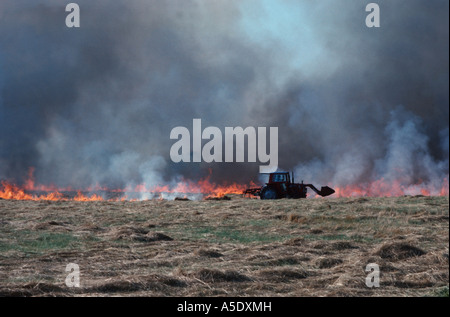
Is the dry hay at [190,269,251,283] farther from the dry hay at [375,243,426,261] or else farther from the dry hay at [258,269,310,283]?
the dry hay at [375,243,426,261]

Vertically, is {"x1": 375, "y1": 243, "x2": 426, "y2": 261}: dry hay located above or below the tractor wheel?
below

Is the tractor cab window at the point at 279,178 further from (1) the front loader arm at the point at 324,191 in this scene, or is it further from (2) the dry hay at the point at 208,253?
(2) the dry hay at the point at 208,253

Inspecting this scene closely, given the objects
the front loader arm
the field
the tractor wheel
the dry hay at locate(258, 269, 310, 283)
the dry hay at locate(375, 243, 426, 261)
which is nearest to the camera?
the field

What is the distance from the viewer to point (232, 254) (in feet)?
48.5

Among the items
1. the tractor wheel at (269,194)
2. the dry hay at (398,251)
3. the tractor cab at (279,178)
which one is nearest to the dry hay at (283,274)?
the dry hay at (398,251)

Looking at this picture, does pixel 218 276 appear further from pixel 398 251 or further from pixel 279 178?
pixel 279 178

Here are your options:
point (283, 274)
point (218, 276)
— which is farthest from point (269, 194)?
point (218, 276)

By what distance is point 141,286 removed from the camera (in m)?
10.3

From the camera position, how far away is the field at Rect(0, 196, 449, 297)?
404 inches

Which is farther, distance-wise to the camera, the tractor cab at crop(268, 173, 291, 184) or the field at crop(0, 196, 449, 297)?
the tractor cab at crop(268, 173, 291, 184)

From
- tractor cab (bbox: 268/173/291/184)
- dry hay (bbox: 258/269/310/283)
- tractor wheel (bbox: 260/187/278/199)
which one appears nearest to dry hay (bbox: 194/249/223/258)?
dry hay (bbox: 258/269/310/283)
